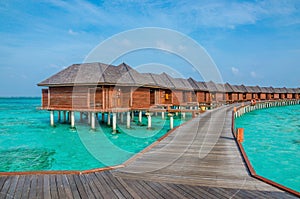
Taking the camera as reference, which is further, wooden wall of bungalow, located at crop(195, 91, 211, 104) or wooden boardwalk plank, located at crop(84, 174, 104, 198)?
wooden wall of bungalow, located at crop(195, 91, 211, 104)

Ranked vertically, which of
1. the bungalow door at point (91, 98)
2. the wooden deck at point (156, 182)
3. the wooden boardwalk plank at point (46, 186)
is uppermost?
the bungalow door at point (91, 98)

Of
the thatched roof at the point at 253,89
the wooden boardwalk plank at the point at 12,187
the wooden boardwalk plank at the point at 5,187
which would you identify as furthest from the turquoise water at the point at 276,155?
the thatched roof at the point at 253,89

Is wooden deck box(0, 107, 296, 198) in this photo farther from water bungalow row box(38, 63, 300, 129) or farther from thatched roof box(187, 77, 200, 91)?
thatched roof box(187, 77, 200, 91)

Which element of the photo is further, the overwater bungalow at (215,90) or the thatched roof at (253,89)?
the thatched roof at (253,89)

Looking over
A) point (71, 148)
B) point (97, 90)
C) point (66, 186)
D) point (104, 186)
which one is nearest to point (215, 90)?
point (97, 90)

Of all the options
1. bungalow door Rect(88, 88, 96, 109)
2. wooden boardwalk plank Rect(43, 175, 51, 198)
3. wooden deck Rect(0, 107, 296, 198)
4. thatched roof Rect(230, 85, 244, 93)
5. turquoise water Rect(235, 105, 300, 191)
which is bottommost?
turquoise water Rect(235, 105, 300, 191)

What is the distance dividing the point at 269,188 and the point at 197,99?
118 feet

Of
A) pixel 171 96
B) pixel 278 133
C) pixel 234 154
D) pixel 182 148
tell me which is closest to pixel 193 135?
pixel 182 148

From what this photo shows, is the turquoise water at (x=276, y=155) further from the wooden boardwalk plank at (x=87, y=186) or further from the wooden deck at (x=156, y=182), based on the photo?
the wooden boardwalk plank at (x=87, y=186)

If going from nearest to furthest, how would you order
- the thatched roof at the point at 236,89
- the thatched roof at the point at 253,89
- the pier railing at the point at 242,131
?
the pier railing at the point at 242,131, the thatched roof at the point at 236,89, the thatched roof at the point at 253,89

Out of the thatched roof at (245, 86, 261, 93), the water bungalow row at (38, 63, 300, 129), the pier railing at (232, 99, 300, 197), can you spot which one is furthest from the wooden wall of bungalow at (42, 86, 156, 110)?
the thatched roof at (245, 86, 261, 93)

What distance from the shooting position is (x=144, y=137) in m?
16.9

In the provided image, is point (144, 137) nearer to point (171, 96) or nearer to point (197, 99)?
point (171, 96)

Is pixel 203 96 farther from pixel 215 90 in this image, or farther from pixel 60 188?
pixel 60 188
